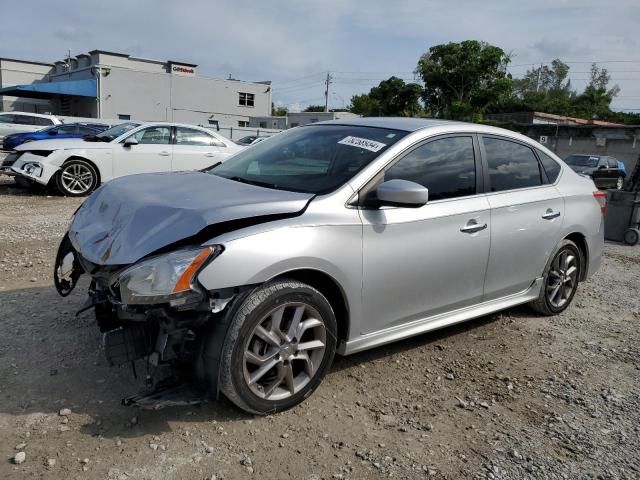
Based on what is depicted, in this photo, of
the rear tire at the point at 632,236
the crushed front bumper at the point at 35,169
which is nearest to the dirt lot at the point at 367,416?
the rear tire at the point at 632,236

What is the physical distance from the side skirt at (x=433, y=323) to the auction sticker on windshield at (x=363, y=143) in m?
1.18

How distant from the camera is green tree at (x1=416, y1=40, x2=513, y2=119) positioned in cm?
3972

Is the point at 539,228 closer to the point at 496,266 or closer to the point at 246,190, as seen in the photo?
the point at 496,266

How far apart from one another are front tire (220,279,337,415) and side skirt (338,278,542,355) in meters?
0.22

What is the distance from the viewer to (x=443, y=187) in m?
3.76

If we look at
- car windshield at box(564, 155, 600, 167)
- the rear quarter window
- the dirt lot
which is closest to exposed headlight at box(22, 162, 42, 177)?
the dirt lot

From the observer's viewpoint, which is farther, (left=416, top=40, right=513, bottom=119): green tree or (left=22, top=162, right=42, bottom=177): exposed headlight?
(left=416, top=40, right=513, bottom=119): green tree

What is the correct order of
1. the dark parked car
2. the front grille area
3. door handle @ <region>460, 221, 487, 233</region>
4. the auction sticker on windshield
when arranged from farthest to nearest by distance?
the dark parked car
the front grille area
door handle @ <region>460, 221, 487, 233</region>
the auction sticker on windshield

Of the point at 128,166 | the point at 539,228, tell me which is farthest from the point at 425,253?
the point at 128,166

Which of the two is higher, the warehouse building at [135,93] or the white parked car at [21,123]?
the warehouse building at [135,93]

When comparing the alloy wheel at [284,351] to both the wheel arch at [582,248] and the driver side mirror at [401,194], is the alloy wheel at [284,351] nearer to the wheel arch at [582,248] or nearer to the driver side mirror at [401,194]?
the driver side mirror at [401,194]

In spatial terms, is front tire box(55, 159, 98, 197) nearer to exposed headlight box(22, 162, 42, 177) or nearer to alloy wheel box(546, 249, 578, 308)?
exposed headlight box(22, 162, 42, 177)

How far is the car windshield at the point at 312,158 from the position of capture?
11.3 ft

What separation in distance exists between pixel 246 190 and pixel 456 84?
137 feet
